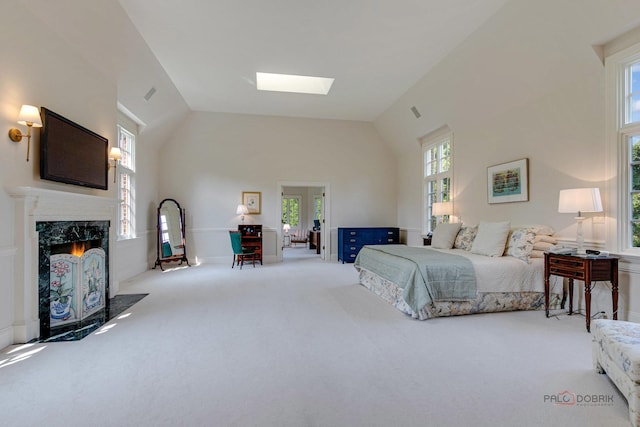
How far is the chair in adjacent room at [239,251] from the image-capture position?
6.52 metres

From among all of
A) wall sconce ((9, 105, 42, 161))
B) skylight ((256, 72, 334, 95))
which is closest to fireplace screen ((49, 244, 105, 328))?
wall sconce ((9, 105, 42, 161))

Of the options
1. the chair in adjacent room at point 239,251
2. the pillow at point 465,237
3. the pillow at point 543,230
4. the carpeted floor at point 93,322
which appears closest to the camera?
the carpeted floor at point 93,322

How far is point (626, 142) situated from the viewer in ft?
10.2

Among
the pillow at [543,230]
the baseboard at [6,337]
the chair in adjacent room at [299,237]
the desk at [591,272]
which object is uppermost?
the pillow at [543,230]

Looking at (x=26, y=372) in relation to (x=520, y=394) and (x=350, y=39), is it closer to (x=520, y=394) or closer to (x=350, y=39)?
(x=520, y=394)

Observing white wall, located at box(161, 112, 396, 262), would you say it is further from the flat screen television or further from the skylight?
the flat screen television

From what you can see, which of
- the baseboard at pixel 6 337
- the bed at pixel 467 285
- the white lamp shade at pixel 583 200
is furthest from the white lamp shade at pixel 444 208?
the baseboard at pixel 6 337

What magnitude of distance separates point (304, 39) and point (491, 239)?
3.54 m

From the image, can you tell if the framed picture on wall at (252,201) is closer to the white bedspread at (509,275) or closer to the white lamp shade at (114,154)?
the white lamp shade at (114,154)

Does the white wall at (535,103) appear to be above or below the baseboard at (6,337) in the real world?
above

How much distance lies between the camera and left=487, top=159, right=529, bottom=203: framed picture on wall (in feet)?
13.8

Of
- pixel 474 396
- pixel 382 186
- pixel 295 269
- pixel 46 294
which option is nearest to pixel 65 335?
pixel 46 294

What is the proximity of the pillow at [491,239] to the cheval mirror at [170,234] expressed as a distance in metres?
5.56

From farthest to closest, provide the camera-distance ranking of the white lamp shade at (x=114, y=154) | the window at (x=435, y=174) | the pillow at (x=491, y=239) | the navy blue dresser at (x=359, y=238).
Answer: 1. the navy blue dresser at (x=359, y=238)
2. the window at (x=435, y=174)
3. the white lamp shade at (x=114, y=154)
4. the pillow at (x=491, y=239)
